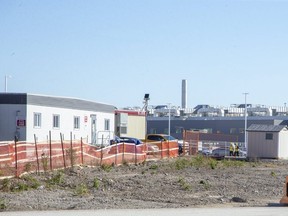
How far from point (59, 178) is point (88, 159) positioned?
8543mm

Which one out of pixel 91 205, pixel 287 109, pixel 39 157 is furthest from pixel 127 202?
pixel 287 109

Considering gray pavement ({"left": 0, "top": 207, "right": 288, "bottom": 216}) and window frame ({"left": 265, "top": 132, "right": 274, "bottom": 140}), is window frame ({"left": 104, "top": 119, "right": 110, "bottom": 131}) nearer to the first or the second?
window frame ({"left": 265, "top": 132, "right": 274, "bottom": 140})

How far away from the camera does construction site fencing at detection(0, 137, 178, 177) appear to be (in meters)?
27.6

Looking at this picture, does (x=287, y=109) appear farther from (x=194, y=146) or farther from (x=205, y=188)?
(x=205, y=188)

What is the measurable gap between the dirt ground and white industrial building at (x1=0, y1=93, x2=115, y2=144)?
1119 centimetres

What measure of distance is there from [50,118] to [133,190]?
24.9 metres

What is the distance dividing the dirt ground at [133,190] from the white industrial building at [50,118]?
11.2 m

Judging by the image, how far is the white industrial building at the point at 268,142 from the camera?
52.2 m

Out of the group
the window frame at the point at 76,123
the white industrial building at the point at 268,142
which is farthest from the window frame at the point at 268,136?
the window frame at the point at 76,123

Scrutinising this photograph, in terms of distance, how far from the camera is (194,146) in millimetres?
56562

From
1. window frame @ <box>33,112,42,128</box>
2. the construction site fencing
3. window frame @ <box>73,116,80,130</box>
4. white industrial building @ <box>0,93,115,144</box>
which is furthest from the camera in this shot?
window frame @ <box>73,116,80,130</box>

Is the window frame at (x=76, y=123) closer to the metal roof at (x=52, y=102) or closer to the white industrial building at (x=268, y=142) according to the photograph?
the metal roof at (x=52, y=102)

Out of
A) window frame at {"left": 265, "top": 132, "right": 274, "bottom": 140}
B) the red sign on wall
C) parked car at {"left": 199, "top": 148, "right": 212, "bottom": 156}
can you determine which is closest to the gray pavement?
the red sign on wall

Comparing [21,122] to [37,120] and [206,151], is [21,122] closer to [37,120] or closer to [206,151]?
[37,120]
